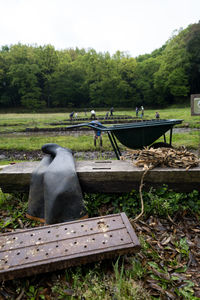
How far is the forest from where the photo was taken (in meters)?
49.6

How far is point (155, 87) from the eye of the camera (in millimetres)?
53031

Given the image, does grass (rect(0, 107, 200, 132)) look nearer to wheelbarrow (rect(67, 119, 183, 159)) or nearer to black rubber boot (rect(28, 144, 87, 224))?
wheelbarrow (rect(67, 119, 183, 159))

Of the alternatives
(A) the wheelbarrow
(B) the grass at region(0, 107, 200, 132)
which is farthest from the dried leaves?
(B) the grass at region(0, 107, 200, 132)

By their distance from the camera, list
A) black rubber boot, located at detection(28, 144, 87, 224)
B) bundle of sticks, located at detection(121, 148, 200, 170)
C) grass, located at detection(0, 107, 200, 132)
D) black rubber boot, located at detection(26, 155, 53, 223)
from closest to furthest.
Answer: black rubber boot, located at detection(28, 144, 87, 224) → black rubber boot, located at detection(26, 155, 53, 223) → bundle of sticks, located at detection(121, 148, 200, 170) → grass, located at detection(0, 107, 200, 132)

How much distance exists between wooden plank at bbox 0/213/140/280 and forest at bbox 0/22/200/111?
170ft

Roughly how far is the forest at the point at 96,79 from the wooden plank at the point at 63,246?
170ft

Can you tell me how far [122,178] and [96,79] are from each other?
187 feet

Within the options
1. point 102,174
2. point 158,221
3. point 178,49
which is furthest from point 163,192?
point 178,49

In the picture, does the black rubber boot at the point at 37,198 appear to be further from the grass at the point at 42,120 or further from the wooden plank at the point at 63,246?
the grass at the point at 42,120

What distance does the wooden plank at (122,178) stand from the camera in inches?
96.5

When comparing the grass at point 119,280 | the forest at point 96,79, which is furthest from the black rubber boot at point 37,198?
the forest at point 96,79

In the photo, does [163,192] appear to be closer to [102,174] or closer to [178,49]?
[102,174]

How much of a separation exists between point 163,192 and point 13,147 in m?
8.48

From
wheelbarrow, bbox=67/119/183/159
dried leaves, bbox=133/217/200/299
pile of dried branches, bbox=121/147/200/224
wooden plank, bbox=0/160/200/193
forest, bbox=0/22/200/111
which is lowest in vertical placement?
dried leaves, bbox=133/217/200/299
